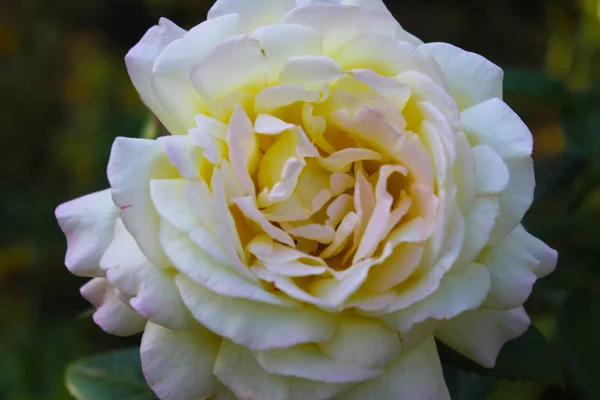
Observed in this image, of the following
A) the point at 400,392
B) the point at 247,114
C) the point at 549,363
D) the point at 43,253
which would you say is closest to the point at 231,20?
the point at 247,114

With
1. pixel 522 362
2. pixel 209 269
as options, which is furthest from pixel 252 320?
pixel 522 362

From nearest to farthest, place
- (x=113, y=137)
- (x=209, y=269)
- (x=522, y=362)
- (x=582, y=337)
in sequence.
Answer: (x=209, y=269) < (x=522, y=362) < (x=582, y=337) < (x=113, y=137)

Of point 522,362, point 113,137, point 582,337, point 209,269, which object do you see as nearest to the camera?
point 209,269

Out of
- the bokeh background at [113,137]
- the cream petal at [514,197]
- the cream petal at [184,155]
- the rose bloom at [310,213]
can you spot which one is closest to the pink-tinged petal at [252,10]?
the rose bloom at [310,213]

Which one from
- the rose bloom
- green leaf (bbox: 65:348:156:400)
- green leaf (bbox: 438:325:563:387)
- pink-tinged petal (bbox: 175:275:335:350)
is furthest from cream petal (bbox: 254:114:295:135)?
green leaf (bbox: 65:348:156:400)

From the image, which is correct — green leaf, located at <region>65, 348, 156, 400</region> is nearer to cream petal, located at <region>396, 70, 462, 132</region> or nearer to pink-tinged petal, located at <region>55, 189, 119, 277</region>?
pink-tinged petal, located at <region>55, 189, 119, 277</region>

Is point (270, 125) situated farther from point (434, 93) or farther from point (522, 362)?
point (522, 362)

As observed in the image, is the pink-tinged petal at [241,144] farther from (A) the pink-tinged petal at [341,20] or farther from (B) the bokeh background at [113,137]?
(B) the bokeh background at [113,137]

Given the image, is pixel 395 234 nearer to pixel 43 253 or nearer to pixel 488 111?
pixel 488 111
